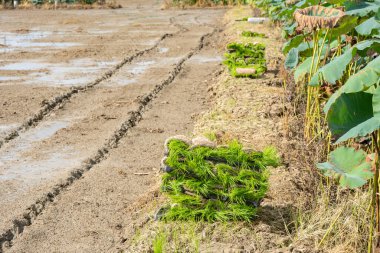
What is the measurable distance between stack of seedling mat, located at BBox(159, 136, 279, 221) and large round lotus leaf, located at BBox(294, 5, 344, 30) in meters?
1.15

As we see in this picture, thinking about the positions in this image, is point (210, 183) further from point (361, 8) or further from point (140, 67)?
point (140, 67)

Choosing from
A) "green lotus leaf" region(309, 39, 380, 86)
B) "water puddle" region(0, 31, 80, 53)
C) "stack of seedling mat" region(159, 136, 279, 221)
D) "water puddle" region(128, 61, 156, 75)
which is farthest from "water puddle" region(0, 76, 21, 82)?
"green lotus leaf" region(309, 39, 380, 86)

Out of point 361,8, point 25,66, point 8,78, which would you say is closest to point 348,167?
point 361,8

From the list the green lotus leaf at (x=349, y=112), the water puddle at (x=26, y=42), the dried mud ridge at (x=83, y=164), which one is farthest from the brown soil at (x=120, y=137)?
the green lotus leaf at (x=349, y=112)

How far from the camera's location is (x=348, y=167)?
164 inches

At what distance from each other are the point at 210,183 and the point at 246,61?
6.46 m

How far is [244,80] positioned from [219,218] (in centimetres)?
548

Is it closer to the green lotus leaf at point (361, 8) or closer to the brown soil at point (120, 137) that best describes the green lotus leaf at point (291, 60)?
the brown soil at point (120, 137)

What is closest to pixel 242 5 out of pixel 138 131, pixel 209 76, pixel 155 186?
pixel 209 76

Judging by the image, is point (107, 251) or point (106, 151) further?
point (106, 151)

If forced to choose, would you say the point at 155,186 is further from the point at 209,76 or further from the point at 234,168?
the point at 209,76

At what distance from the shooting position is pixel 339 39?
6504 millimetres

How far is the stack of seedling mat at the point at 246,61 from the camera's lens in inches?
399

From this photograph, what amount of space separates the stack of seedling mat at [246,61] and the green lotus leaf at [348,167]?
5.93 metres
